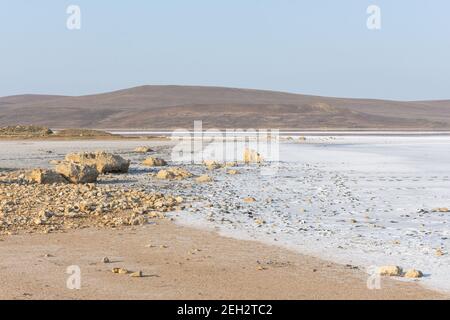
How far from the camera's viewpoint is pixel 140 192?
13523mm

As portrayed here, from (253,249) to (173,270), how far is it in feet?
4.76

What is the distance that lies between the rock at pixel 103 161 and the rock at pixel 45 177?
2.72m

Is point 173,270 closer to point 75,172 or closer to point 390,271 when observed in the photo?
point 390,271

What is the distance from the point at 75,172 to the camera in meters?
15.3

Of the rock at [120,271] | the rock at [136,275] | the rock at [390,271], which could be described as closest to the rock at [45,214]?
the rock at [120,271]

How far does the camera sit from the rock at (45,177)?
580 inches

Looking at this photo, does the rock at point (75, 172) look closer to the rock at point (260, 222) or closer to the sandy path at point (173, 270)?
the sandy path at point (173, 270)

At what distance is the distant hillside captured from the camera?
104250mm

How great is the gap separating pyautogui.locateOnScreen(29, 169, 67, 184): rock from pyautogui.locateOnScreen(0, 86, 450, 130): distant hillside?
80.0 metres

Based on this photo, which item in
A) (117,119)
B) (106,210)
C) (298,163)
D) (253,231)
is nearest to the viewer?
(253,231)
